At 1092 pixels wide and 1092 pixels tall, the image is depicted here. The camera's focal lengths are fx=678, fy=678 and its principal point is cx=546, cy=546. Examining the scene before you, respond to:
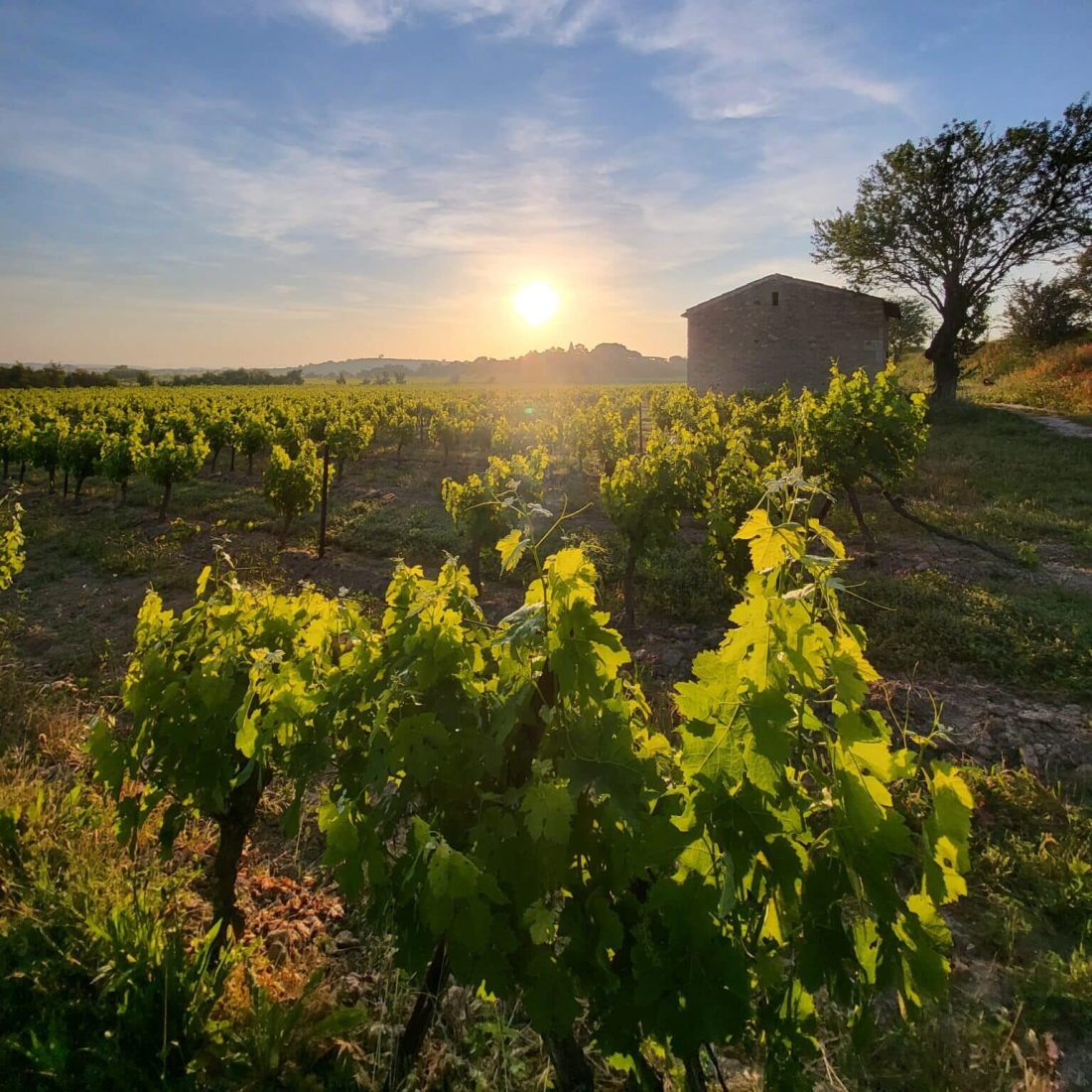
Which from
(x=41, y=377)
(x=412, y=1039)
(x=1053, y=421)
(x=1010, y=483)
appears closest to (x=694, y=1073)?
(x=412, y=1039)

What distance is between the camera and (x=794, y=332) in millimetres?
26188

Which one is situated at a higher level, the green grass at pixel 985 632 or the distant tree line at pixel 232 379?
the distant tree line at pixel 232 379

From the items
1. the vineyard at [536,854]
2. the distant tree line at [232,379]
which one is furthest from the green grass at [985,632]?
the distant tree line at [232,379]

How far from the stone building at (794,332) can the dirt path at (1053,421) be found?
543 centimetres

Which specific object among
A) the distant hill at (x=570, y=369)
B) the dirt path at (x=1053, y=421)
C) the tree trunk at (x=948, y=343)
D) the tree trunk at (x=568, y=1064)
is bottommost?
the tree trunk at (x=568, y=1064)

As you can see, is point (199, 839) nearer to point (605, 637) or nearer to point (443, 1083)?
point (443, 1083)

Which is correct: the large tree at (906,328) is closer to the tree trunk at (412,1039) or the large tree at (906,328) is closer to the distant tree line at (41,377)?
the tree trunk at (412,1039)

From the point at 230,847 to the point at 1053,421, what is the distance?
1087 inches

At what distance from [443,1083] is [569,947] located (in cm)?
126

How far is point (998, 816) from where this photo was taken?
4.88 m

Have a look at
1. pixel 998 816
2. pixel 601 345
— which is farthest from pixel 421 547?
pixel 601 345

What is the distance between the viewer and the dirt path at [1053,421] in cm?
2069

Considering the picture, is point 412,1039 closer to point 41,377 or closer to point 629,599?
point 629,599

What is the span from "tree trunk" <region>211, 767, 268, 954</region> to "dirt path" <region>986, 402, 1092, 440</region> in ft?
77.8
